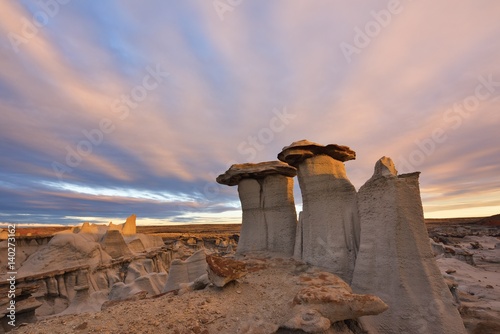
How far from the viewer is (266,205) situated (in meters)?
12.2

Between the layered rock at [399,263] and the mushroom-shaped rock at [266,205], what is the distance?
4570 mm

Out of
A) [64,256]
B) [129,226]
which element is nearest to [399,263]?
[64,256]

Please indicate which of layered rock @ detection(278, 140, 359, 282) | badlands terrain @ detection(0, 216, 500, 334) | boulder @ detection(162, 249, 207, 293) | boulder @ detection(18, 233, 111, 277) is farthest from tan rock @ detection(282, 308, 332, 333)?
boulder @ detection(18, 233, 111, 277)

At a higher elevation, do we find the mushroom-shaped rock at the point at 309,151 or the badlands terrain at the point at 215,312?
the mushroom-shaped rock at the point at 309,151

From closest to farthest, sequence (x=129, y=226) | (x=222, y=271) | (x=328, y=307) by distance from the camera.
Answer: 1. (x=328, y=307)
2. (x=222, y=271)
3. (x=129, y=226)

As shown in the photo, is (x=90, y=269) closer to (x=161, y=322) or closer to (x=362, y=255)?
(x=161, y=322)

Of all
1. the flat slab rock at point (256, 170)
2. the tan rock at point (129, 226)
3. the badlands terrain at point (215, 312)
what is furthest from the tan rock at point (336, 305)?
the tan rock at point (129, 226)

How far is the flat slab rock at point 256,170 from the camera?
11898mm

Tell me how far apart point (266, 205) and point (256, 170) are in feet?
5.69

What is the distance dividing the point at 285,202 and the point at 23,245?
2578 cm

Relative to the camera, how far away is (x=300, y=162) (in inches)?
385

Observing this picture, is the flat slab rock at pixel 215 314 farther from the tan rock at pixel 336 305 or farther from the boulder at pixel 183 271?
the boulder at pixel 183 271

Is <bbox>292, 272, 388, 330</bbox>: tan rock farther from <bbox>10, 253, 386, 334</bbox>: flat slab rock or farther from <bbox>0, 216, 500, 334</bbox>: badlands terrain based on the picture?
<bbox>0, 216, 500, 334</bbox>: badlands terrain

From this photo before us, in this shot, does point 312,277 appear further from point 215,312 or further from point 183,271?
point 183,271
